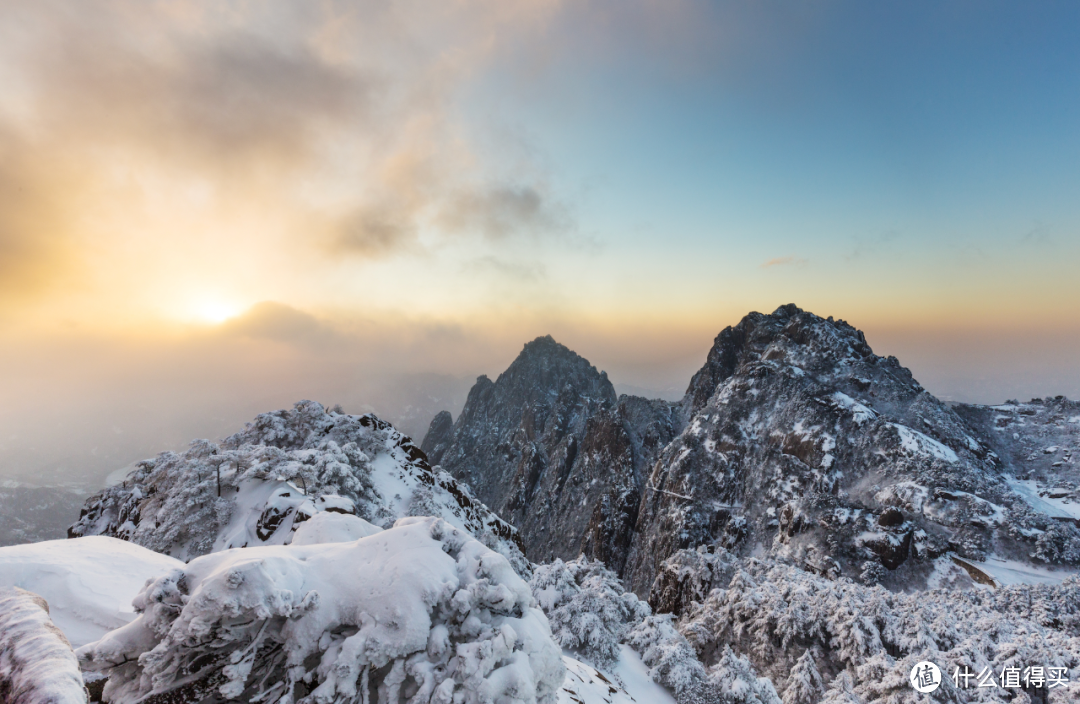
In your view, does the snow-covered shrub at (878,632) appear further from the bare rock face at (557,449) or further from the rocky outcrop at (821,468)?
the bare rock face at (557,449)

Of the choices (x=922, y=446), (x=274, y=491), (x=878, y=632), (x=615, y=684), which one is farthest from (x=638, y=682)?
(x=922, y=446)

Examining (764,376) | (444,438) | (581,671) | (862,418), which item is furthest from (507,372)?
(581,671)

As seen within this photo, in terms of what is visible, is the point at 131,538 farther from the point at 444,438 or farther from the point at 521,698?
the point at 444,438

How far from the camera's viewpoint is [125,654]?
301 inches

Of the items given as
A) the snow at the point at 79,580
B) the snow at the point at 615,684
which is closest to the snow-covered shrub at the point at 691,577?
the snow at the point at 615,684

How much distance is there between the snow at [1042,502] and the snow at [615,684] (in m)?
46.5

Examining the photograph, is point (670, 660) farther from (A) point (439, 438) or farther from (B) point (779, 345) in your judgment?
(A) point (439, 438)

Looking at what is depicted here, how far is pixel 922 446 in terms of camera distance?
46188 mm

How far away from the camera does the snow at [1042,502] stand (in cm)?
3844

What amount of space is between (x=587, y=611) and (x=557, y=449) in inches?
3213

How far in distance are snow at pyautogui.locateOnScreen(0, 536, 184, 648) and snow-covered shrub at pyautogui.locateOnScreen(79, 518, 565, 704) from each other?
16.4 feet

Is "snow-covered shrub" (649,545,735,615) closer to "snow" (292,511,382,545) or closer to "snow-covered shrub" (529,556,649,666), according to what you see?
"snow-covered shrub" (529,556,649,666)

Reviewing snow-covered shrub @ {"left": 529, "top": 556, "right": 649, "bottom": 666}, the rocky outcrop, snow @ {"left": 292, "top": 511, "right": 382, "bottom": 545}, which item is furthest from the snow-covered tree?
the rocky outcrop

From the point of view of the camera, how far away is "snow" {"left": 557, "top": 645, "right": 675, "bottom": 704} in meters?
13.9
